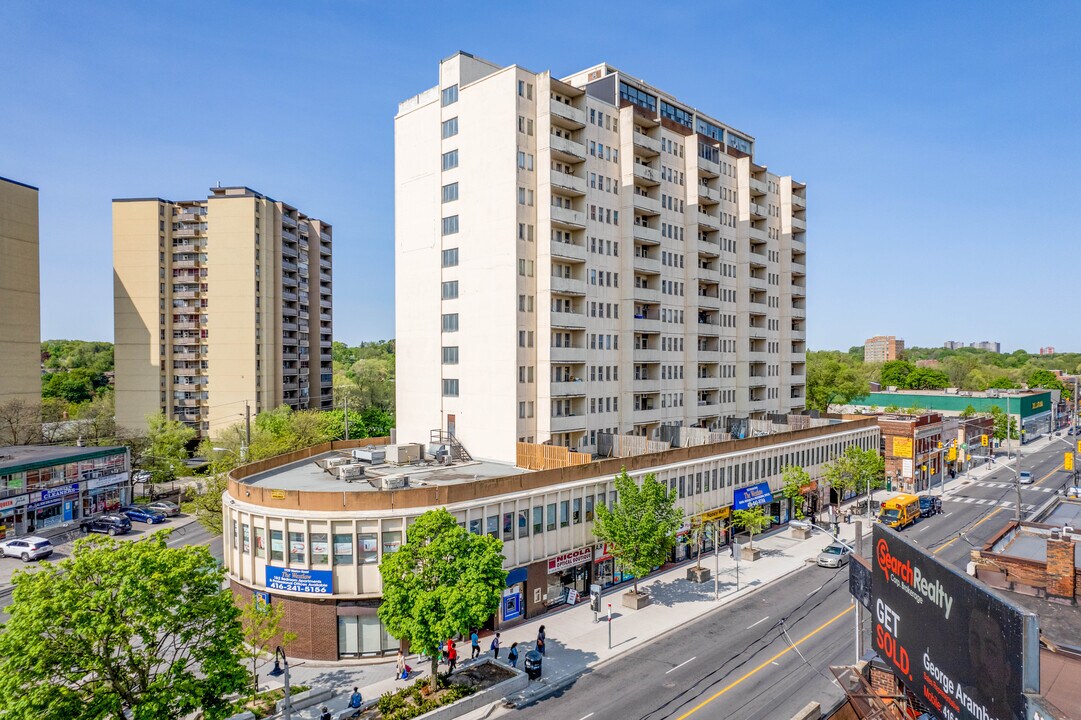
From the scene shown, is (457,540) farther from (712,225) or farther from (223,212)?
(223,212)

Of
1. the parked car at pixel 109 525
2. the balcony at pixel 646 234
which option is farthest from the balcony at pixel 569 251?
the parked car at pixel 109 525

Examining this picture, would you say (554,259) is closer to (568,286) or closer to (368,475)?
(568,286)

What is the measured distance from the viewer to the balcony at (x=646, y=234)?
58372 millimetres

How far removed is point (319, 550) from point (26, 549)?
119 feet

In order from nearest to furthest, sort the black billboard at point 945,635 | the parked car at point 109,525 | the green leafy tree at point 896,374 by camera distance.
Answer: the black billboard at point 945,635 < the parked car at point 109,525 < the green leafy tree at point 896,374

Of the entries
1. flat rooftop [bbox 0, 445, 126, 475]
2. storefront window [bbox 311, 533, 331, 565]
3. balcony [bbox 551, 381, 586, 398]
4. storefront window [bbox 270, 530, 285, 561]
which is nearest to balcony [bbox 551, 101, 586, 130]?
balcony [bbox 551, 381, 586, 398]

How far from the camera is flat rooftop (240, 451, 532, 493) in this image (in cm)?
3984

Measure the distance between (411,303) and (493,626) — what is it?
29881 millimetres

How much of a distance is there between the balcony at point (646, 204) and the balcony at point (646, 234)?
1506mm

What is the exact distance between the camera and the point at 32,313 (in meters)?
83.1

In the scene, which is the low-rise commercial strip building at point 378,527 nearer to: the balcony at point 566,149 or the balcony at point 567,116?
the balcony at point 566,149

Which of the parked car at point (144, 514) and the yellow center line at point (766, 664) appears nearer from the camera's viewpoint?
the yellow center line at point (766, 664)

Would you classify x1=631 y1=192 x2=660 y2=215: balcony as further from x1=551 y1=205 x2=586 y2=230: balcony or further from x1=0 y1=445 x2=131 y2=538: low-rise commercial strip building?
x1=0 y1=445 x2=131 y2=538: low-rise commercial strip building

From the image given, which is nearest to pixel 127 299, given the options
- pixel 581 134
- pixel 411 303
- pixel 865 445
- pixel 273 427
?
pixel 273 427
